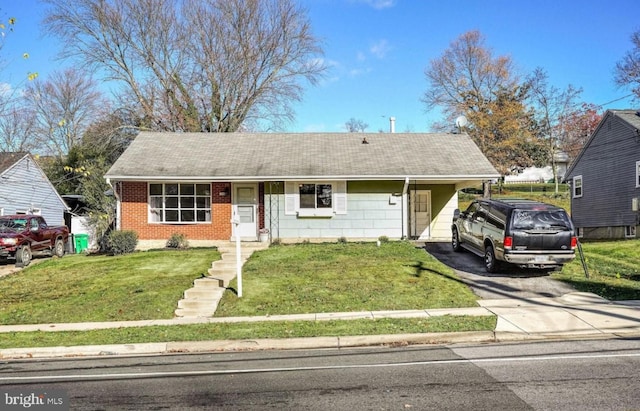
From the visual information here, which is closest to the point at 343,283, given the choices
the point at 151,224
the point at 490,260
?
the point at 490,260

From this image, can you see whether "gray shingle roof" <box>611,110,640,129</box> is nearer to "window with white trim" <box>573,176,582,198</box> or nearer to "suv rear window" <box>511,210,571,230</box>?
"window with white trim" <box>573,176,582,198</box>

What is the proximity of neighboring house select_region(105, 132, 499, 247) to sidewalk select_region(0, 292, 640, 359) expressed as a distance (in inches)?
333

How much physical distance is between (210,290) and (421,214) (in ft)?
37.2

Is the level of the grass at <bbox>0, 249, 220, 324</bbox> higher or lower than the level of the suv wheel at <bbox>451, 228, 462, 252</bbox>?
lower

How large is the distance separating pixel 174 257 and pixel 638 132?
75.8 ft

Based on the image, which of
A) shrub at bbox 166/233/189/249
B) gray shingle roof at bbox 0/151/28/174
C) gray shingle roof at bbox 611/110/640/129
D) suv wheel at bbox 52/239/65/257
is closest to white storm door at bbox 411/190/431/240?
shrub at bbox 166/233/189/249

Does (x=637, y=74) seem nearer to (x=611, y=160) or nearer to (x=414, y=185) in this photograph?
(x=611, y=160)

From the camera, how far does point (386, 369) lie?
6414 millimetres

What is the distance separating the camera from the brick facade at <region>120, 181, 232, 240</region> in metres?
18.8

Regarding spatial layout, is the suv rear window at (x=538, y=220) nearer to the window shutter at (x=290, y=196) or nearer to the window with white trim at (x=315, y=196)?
the window with white trim at (x=315, y=196)

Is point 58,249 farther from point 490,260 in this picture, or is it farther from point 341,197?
point 490,260

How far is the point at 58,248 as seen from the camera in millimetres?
20078

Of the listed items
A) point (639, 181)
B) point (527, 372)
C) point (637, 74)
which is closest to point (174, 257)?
point (527, 372)

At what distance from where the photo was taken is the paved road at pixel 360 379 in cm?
507
